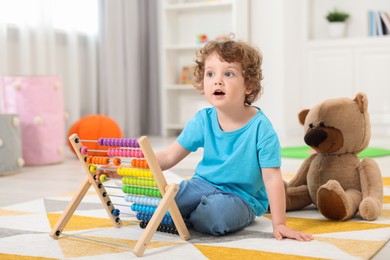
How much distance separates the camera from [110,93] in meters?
4.40

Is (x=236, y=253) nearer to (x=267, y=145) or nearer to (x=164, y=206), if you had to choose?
(x=164, y=206)

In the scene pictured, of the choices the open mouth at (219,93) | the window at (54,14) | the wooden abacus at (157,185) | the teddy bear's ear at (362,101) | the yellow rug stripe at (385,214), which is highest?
the window at (54,14)

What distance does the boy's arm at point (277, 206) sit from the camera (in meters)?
1.34

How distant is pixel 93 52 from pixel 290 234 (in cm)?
322

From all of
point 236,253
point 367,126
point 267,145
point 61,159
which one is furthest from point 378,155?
point 236,253

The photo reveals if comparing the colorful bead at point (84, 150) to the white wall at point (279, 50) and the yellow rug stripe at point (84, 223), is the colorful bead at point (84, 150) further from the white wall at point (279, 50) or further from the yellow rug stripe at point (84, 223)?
the white wall at point (279, 50)

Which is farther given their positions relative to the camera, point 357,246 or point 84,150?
point 84,150

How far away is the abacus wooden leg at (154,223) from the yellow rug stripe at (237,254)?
116 millimetres

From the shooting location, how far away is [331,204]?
60.4 inches

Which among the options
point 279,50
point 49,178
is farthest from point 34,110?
point 279,50

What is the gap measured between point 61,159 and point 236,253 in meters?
2.09

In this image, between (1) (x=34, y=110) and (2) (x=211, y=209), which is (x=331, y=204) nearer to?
(2) (x=211, y=209)

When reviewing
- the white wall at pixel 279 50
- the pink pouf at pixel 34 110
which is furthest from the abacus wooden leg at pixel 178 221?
the white wall at pixel 279 50

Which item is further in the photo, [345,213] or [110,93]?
[110,93]
